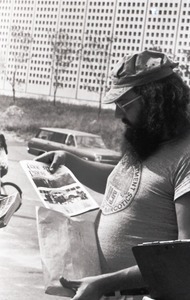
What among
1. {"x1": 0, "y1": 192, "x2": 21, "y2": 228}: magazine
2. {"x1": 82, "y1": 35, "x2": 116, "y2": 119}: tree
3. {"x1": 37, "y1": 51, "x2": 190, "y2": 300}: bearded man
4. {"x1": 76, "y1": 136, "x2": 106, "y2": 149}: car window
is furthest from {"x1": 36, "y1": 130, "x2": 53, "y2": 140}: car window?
{"x1": 37, "y1": 51, "x2": 190, "y2": 300}: bearded man

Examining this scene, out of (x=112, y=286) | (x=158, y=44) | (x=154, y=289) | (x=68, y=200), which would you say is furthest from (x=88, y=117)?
(x=154, y=289)

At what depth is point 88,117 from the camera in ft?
7.36

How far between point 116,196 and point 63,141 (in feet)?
2.45

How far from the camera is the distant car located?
2180mm

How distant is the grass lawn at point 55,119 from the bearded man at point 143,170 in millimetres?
652

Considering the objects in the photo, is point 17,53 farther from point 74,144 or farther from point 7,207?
point 7,207

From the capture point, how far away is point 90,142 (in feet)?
7.25

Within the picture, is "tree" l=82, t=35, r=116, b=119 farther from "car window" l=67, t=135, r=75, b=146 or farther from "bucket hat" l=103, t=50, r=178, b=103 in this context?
"bucket hat" l=103, t=50, r=178, b=103

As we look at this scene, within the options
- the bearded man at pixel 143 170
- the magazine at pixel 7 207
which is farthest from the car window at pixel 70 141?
the bearded man at pixel 143 170

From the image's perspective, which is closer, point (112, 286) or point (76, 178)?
point (112, 286)

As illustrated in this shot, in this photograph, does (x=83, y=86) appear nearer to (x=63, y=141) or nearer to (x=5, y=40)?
(x=63, y=141)

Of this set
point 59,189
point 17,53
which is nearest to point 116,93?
point 59,189

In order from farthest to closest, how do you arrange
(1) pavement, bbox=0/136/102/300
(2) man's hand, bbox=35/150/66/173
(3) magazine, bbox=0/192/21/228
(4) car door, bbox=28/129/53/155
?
1. (4) car door, bbox=28/129/53/155
2. (1) pavement, bbox=0/136/102/300
3. (2) man's hand, bbox=35/150/66/173
4. (3) magazine, bbox=0/192/21/228

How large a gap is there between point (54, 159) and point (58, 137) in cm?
43
